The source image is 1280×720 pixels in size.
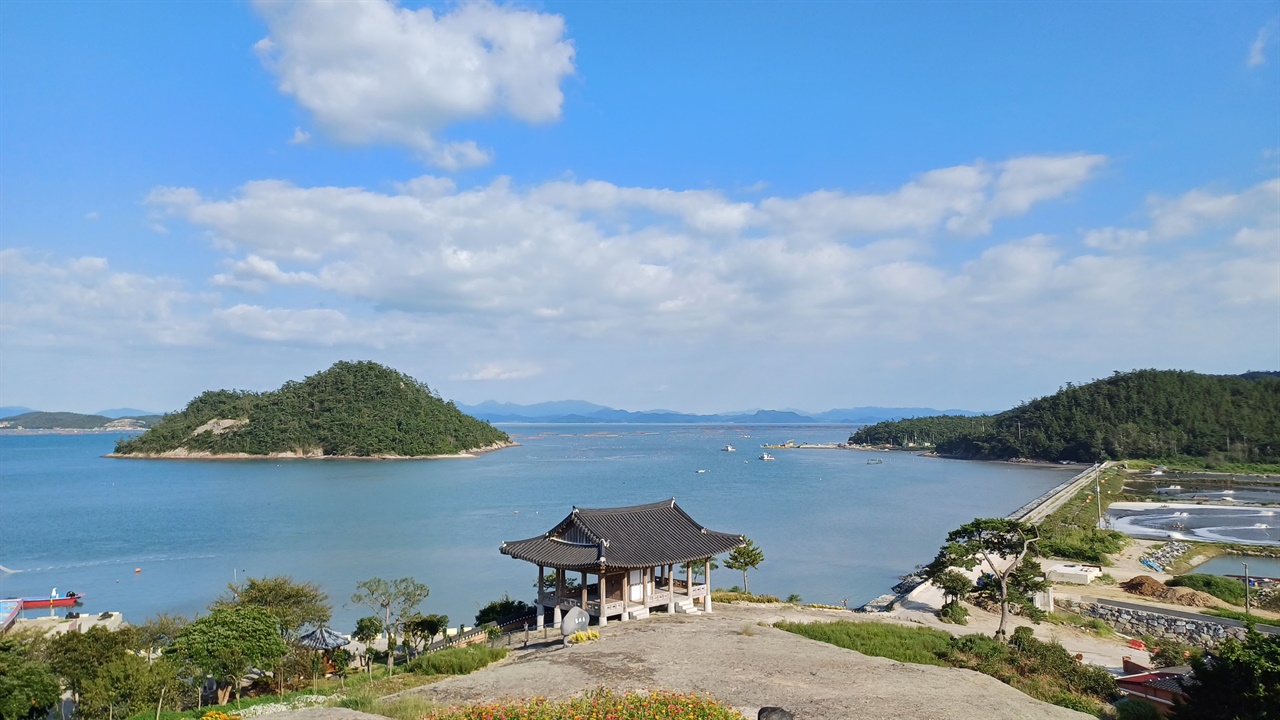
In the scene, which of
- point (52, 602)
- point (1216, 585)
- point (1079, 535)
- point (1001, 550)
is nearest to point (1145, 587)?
point (1216, 585)

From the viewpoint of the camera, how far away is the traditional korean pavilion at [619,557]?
1870 centimetres

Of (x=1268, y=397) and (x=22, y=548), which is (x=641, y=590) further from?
(x=1268, y=397)

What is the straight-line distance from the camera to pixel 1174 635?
2364cm

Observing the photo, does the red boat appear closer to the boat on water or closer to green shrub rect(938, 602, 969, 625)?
the boat on water

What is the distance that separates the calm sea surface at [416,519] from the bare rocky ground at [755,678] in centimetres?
1575

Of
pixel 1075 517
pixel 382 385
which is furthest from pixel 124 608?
pixel 382 385

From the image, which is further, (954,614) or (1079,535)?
(1079,535)

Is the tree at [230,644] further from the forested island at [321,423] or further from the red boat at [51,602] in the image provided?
the forested island at [321,423]

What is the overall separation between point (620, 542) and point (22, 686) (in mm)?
12653

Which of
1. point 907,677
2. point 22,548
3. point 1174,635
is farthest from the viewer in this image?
point 22,548

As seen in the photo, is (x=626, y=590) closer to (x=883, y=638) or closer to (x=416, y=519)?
(x=883, y=638)

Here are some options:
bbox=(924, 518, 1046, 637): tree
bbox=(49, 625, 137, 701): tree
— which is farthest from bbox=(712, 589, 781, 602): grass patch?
bbox=(49, 625, 137, 701): tree

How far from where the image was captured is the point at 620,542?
19.3m

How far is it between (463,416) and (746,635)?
135 meters
